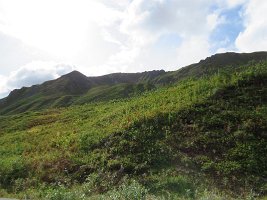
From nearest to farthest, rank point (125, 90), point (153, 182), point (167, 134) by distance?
point (153, 182), point (167, 134), point (125, 90)

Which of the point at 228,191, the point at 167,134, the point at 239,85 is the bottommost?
the point at 228,191

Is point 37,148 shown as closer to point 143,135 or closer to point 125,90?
point 143,135

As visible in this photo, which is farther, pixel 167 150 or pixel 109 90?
pixel 109 90

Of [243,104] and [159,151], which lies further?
[243,104]

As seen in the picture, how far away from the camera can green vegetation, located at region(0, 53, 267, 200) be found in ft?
80.1

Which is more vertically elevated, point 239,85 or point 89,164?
point 239,85

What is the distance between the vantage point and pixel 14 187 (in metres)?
27.9

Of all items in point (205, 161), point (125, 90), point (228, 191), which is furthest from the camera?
point (125, 90)

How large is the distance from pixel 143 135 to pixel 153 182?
8.46 metres

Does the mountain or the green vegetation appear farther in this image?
the mountain

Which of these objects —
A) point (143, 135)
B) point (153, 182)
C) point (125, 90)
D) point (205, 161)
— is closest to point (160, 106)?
point (143, 135)

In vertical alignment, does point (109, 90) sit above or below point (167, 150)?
above

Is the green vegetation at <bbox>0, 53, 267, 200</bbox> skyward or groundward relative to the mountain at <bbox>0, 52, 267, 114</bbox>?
groundward

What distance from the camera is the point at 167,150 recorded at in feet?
96.7
